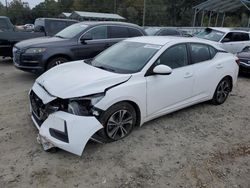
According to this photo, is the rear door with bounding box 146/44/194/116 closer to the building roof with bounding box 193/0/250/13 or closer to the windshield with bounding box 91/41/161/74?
the windshield with bounding box 91/41/161/74

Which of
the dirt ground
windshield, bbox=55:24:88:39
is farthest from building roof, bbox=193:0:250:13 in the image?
the dirt ground

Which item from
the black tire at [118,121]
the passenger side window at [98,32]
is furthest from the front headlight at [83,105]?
the passenger side window at [98,32]

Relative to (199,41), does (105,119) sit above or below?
below

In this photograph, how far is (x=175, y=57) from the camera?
4.46 meters

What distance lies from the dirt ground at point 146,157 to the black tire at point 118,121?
0.40ft

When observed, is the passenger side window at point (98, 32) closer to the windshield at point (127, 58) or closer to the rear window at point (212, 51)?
the windshield at point (127, 58)

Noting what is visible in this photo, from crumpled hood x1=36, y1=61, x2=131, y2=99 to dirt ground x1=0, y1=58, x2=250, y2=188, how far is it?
32.0 inches

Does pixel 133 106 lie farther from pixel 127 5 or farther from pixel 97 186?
pixel 127 5

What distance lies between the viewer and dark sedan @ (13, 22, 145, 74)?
262 inches

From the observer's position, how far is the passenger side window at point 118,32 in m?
7.86

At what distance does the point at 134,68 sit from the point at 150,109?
0.70 m

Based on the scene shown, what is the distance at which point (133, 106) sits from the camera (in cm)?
388

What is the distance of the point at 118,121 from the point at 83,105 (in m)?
0.62

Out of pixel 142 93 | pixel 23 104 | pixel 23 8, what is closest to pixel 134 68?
pixel 142 93
